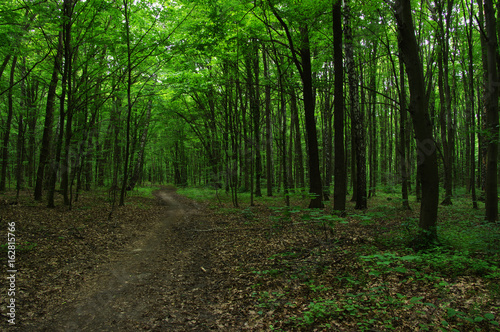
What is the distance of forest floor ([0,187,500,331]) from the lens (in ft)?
11.8

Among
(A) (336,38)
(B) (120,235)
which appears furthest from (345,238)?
(B) (120,235)

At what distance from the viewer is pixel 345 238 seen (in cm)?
683

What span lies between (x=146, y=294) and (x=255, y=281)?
2.21 metres

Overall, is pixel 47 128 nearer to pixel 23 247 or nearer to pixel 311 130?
pixel 23 247

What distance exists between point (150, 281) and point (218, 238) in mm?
3480

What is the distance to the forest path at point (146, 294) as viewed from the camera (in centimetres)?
408

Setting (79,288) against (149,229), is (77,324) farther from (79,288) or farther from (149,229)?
(149,229)

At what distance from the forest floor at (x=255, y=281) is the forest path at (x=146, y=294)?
23mm

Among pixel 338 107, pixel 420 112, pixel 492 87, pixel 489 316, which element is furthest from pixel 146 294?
pixel 492 87

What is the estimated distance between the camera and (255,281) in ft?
17.5

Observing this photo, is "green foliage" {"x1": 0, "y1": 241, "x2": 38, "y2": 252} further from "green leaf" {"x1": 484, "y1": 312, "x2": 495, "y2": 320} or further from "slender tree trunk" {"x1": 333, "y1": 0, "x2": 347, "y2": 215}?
"green leaf" {"x1": 484, "y1": 312, "x2": 495, "y2": 320}

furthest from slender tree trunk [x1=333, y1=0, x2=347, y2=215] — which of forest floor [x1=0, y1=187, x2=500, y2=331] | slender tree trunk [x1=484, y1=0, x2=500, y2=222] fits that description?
slender tree trunk [x1=484, y1=0, x2=500, y2=222]

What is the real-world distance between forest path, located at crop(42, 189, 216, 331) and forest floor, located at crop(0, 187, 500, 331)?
0.9 inches

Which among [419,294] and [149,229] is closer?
[419,294]
